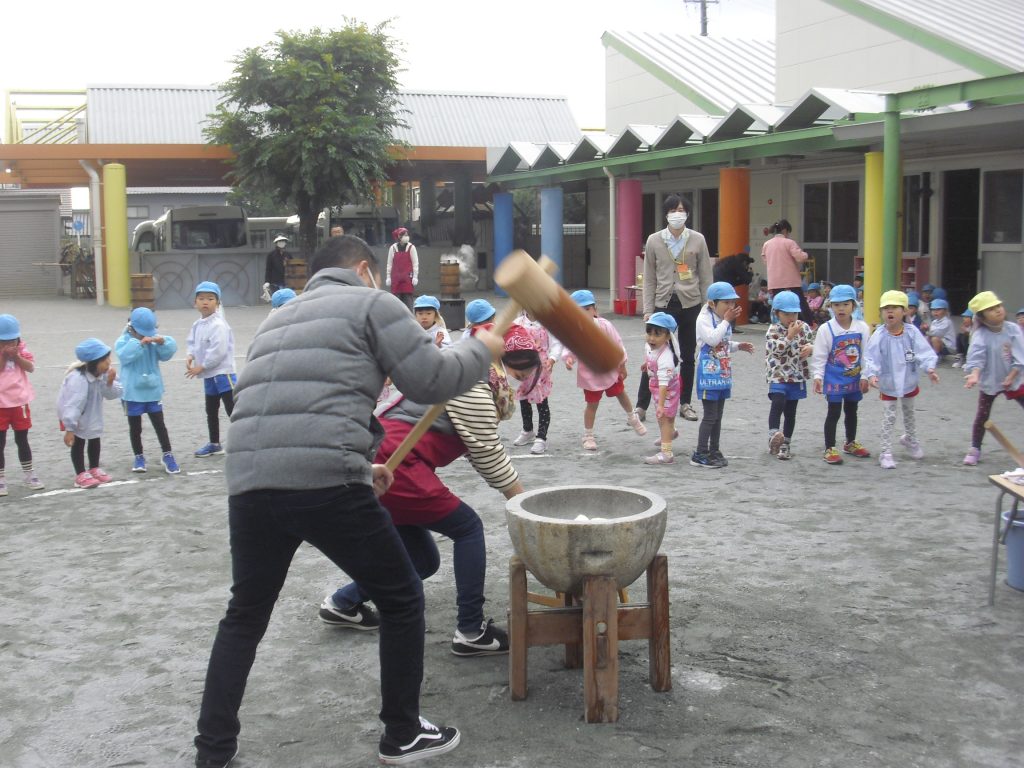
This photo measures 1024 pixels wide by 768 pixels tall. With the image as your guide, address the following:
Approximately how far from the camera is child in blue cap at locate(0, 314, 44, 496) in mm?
7633

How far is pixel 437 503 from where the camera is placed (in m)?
4.34

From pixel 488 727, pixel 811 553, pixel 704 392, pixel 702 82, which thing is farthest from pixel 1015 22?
pixel 488 727

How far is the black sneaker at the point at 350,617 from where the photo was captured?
483 centimetres

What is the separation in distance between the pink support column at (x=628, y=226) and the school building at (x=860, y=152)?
3cm

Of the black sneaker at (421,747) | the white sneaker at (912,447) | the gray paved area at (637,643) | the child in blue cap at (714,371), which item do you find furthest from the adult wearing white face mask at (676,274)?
the black sneaker at (421,747)

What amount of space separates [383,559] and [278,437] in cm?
52

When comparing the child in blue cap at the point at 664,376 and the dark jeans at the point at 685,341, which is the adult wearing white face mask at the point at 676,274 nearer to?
the dark jeans at the point at 685,341

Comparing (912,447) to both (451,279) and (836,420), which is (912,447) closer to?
(836,420)

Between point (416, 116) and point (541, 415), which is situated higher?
point (416, 116)

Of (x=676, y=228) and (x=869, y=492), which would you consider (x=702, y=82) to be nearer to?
(x=676, y=228)

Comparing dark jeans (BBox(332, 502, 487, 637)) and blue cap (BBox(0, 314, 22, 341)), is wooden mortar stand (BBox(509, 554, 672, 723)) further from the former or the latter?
blue cap (BBox(0, 314, 22, 341))

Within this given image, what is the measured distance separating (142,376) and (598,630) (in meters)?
5.37

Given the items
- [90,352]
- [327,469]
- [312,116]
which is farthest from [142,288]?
[327,469]

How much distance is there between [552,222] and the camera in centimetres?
2316
